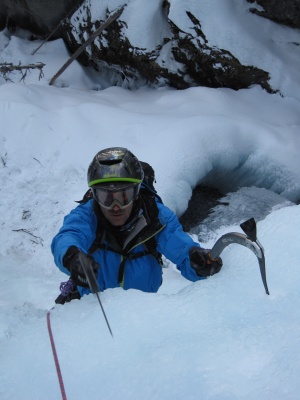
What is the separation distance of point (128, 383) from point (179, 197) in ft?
11.5

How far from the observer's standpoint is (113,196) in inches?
90.2

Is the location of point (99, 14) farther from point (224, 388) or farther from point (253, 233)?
point (224, 388)

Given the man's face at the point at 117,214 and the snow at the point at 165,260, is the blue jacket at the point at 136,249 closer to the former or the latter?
the man's face at the point at 117,214

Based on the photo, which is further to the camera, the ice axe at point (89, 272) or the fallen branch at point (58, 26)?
the fallen branch at point (58, 26)

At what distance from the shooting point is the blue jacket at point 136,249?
2.30 meters

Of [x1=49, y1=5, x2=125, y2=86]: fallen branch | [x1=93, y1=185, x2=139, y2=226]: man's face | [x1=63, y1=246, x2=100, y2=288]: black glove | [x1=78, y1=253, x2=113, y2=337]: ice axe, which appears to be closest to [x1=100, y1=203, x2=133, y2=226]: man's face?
[x1=93, y1=185, x2=139, y2=226]: man's face

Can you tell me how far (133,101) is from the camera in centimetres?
668

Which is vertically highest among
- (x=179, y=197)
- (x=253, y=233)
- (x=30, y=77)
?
(x=253, y=233)

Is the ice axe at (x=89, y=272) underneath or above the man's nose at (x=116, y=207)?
above

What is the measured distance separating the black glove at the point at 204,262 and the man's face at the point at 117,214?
447 mm

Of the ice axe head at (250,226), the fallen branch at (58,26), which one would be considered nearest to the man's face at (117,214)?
the ice axe head at (250,226)

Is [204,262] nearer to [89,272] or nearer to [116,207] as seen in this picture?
[116,207]

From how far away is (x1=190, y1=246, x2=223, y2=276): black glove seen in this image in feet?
7.32


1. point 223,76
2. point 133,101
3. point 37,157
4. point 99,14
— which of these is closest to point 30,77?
point 99,14
